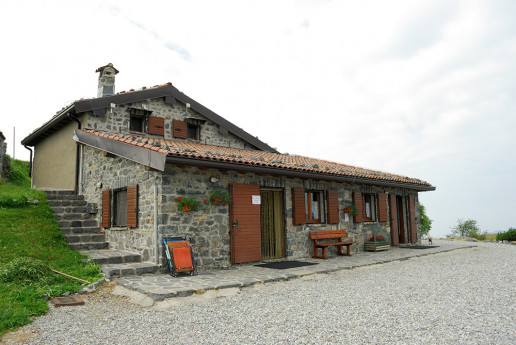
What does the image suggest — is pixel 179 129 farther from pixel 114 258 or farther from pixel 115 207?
pixel 114 258

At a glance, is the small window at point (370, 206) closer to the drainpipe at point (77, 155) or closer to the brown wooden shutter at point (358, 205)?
the brown wooden shutter at point (358, 205)

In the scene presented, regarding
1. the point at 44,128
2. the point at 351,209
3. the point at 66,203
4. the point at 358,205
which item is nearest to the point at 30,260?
the point at 66,203

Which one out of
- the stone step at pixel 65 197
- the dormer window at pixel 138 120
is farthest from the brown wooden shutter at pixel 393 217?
the stone step at pixel 65 197

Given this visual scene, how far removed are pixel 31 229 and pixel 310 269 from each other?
6643 mm

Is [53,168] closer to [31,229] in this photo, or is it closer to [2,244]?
[31,229]

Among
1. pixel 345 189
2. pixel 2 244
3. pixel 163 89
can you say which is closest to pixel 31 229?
pixel 2 244

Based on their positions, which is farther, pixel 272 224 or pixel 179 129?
pixel 179 129

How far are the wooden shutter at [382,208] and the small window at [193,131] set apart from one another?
7.02 m

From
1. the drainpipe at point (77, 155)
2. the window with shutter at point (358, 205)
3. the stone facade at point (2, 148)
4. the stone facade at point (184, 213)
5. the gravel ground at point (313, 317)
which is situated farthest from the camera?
the stone facade at point (2, 148)

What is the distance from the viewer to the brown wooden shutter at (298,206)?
9805 millimetres

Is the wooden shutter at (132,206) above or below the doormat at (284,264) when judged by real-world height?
above

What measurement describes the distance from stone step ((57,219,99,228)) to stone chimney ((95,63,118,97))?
15.4 feet

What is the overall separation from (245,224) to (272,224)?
4.26 feet

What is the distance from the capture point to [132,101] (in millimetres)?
12016
